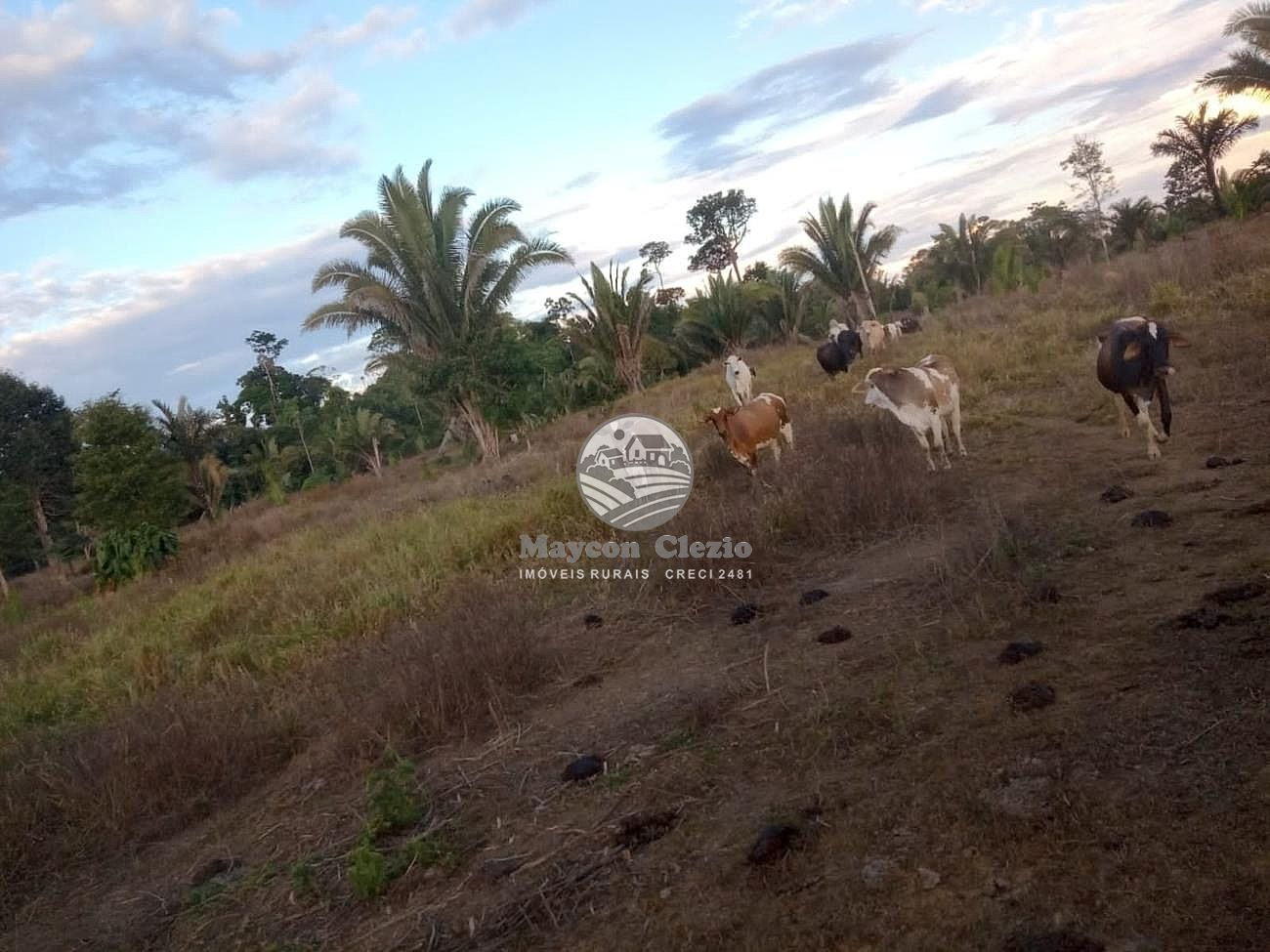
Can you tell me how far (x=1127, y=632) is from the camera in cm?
362

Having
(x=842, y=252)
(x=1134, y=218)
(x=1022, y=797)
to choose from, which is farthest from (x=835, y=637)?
(x=1134, y=218)

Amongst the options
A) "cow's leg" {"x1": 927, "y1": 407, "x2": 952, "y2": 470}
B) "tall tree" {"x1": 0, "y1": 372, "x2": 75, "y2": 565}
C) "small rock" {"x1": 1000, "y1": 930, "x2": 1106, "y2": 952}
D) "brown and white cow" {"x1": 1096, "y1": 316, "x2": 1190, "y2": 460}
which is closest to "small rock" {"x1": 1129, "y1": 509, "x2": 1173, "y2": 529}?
"brown and white cow" {"x1": 1096, "y1": 316, "x2": 1190, "y2": 460}

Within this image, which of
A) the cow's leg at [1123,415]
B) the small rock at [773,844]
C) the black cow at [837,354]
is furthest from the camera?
the black cow at [837,354]

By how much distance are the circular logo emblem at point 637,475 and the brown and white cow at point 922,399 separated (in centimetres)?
188

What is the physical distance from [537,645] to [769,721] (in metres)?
1.95

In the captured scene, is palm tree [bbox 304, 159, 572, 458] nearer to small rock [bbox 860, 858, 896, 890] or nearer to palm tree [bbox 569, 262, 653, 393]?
palm tree [bbox 569, 262, 653, 393]

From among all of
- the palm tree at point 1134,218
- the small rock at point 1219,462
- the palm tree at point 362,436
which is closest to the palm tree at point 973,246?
the palm tree at point 1134,218

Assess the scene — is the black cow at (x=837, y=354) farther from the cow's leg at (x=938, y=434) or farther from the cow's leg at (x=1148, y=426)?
the cow's leg at (x=1148, y=426)

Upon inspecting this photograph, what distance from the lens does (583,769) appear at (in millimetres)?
3793

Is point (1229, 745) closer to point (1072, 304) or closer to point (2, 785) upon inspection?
point (2, 785)

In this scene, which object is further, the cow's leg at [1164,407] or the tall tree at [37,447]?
the tall tree at [37,447]

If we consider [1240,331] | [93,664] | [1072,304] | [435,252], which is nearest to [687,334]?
[435,252]

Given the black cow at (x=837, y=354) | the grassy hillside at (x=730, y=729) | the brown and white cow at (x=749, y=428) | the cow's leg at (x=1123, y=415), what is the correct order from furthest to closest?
the black cow at (x=837, y=354), the brown and white cow at (x=749, y=428), the cow's leg at (x=1123, y=415), the grassy hillside at (x=730, y=729)

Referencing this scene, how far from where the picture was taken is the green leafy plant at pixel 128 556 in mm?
14062
